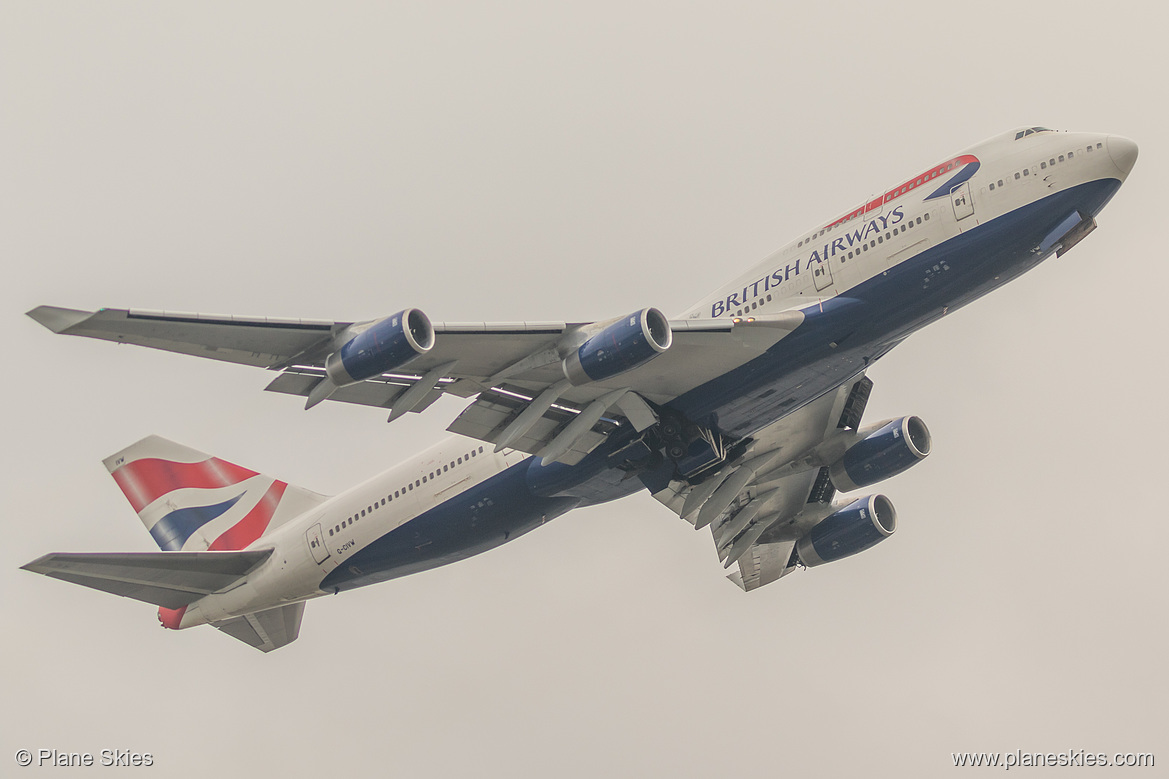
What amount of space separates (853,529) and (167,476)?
2230 cm

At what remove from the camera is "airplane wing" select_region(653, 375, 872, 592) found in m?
33.0

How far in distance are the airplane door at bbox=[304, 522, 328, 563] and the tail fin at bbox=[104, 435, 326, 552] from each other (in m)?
2.99

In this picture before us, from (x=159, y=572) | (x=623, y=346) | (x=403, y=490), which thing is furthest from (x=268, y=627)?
(x=623, y=346)

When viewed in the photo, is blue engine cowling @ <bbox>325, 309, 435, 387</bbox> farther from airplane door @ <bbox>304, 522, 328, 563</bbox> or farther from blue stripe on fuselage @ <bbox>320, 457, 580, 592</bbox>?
airplane door @ <bbox>304, 522, 328, 563</bbox>

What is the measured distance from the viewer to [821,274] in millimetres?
27812

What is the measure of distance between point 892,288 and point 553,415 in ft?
28.3

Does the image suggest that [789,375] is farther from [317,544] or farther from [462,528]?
[317,544]

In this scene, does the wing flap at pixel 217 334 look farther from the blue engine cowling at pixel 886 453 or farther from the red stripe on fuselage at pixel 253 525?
the blue engine cowling at pixel 886 453

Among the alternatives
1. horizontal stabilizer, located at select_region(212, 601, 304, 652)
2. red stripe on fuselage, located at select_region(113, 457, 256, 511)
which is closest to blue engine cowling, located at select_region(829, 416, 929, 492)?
horizontal stabilizer, located at select_region(212, 601, 304, 652)

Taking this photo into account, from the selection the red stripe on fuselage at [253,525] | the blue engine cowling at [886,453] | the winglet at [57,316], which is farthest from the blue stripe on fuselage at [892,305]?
the red stripe on fuselage at [253,525]

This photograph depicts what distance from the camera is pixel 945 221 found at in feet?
87.5

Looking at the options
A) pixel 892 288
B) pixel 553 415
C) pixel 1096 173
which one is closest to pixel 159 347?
A: pixel 553 415

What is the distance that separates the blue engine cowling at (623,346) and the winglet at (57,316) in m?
9.85

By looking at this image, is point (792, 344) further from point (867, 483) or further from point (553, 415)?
point (867, 483)
